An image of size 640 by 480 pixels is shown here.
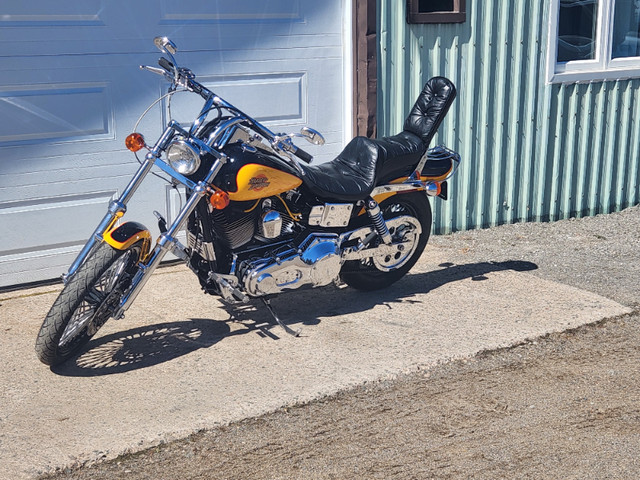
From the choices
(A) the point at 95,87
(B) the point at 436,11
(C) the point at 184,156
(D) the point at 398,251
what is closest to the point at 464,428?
(D) the point at 398,251

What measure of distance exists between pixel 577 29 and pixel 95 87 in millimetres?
4181

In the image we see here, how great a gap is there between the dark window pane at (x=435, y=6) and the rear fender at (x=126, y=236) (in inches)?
126

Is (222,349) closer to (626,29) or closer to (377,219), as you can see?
(377,219)

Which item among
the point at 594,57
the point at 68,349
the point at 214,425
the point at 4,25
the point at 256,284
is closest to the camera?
the point at 214,425

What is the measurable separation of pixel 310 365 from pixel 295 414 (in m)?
0.51

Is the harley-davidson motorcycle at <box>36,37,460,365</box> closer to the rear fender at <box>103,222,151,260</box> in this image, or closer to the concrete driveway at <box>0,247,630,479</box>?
the rear fender at <box>103,222,151,260</box>

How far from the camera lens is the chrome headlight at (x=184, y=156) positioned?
13.4ft

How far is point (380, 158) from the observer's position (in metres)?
4.85

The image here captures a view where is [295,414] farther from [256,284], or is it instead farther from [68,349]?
[68,349]

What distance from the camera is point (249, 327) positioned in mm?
4711

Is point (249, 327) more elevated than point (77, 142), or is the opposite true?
point (77, 142)

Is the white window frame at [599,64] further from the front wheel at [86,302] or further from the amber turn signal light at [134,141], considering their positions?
the front wheel at [86,302]

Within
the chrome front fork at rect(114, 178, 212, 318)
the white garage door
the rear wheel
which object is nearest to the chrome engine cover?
the rear wheel

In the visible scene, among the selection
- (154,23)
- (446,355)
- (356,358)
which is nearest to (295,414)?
(356,358)
